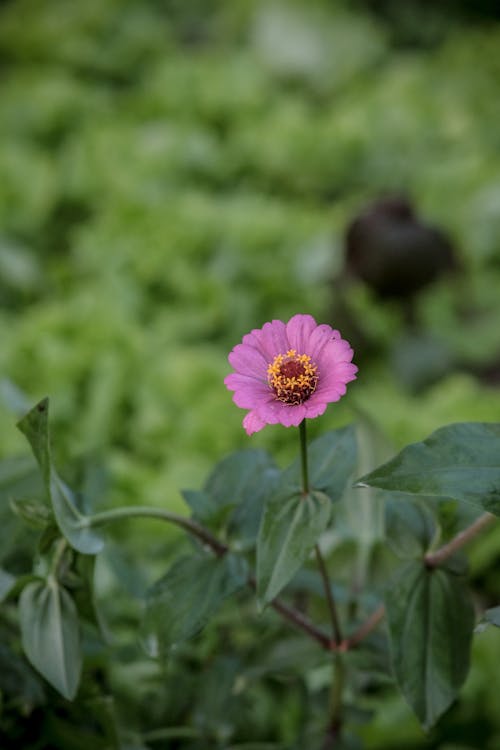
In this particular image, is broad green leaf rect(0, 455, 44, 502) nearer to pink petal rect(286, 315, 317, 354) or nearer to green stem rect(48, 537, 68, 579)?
green stem rect(48, 537, 68, 579)

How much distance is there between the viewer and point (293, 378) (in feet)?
1.40

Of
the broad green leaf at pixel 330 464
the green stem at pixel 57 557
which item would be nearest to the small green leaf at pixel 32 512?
the green stem at pixel 57 557

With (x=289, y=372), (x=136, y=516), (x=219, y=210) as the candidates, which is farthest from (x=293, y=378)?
(x=219, y=210)

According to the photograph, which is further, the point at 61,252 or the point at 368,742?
the point at 61,252

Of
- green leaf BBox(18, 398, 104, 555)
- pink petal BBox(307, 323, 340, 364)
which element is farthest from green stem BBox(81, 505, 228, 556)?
pink petal BBox(307, 323, 340, 364)

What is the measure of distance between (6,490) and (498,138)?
1465mm

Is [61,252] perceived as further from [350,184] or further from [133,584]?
[133,584]

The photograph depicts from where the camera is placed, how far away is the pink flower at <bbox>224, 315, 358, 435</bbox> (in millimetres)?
409

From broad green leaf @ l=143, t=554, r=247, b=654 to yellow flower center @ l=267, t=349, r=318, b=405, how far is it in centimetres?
12

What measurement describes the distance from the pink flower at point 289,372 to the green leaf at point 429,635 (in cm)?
14

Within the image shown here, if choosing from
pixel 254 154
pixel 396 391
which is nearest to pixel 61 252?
pixel 254 154

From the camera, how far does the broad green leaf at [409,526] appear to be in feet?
1.70

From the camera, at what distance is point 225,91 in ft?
6.02

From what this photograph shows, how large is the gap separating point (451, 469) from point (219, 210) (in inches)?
→ 43.7
